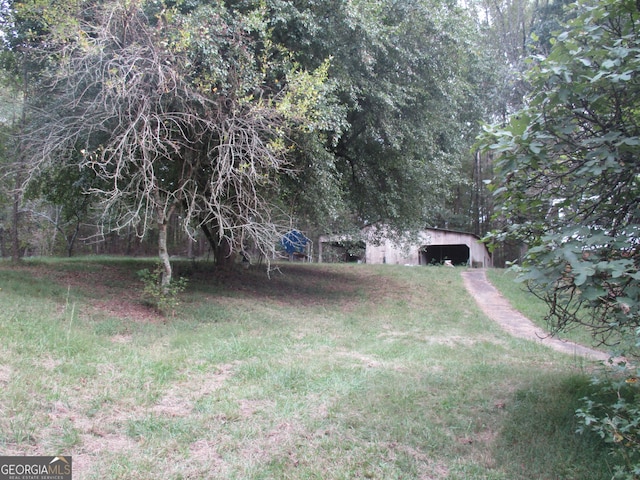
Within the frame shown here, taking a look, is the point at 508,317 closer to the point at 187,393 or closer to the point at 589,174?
the point at 589,174

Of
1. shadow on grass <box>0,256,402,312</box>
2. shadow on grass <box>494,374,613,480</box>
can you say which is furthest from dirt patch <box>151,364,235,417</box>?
shadow on grass <box>0,256,402,312</box>

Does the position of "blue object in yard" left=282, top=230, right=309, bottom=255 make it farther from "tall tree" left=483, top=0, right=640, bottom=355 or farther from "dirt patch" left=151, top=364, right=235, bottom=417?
"tall tree" left=483, top=0, right=640, bottom=355

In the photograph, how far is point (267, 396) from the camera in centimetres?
485

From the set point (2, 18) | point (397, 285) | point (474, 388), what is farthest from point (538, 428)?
point (2, 18)

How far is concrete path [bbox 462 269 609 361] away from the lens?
827cm

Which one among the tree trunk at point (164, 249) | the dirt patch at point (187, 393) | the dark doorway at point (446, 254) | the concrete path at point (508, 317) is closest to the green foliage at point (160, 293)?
the tree trunk at point (164, 249)

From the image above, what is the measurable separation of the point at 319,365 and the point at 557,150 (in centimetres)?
387

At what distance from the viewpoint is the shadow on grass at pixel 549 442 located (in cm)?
356

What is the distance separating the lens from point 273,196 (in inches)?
388

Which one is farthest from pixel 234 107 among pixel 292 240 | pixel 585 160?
pixel 585 160

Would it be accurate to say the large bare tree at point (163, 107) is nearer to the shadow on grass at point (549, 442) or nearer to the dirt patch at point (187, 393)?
the dirt patch at point (187, 393)

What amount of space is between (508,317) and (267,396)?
8.87 m

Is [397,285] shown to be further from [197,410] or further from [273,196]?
[197,410]

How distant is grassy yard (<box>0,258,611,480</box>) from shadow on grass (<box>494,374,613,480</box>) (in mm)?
15
